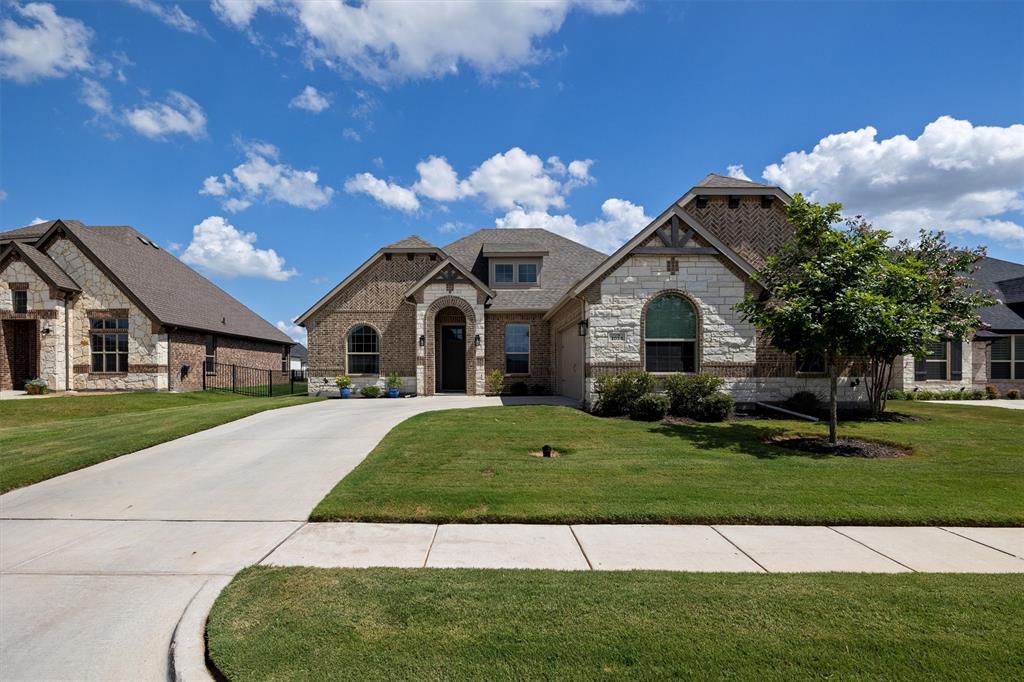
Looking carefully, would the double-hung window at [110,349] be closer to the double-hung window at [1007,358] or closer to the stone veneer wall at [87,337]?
the stone veneer wall at [87,337]

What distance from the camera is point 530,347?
21031 mm

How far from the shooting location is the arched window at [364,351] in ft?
69.8

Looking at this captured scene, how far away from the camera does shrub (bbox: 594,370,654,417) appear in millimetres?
13547

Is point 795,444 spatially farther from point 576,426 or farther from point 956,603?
point 956,603

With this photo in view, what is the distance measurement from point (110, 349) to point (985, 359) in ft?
129

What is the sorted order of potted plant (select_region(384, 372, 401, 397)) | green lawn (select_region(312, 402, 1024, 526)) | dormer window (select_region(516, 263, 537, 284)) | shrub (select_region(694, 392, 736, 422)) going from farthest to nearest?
dormer window (select_region(516, 263, 537, 284)) → potted plant (select_region(384, 372, 401, 397)) → shrub (select_region(694, 392, 736, 422)) → green lawn (select_region(312, 402, 1024, 526))

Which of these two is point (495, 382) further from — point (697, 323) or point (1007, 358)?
point (1007, 358)

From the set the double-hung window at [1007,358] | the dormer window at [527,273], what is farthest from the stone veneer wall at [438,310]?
the double-hung window at [1007,358]

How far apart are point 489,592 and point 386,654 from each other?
3.32ft

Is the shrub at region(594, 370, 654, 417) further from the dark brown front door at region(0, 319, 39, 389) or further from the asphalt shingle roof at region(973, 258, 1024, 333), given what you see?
the dark brown front door at region(0, 319, 39, 389)

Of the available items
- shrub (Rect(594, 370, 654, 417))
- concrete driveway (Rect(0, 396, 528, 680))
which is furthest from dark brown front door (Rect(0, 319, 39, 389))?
shrub (Rect(594, 370, 654, 417))

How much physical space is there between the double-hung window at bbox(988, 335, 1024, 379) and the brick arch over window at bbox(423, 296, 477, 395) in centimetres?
2395

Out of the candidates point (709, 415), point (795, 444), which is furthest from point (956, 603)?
point (709, 415)

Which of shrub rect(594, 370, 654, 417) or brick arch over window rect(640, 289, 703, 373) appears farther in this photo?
brick arch over window rect(640, 289, 703, 373)
